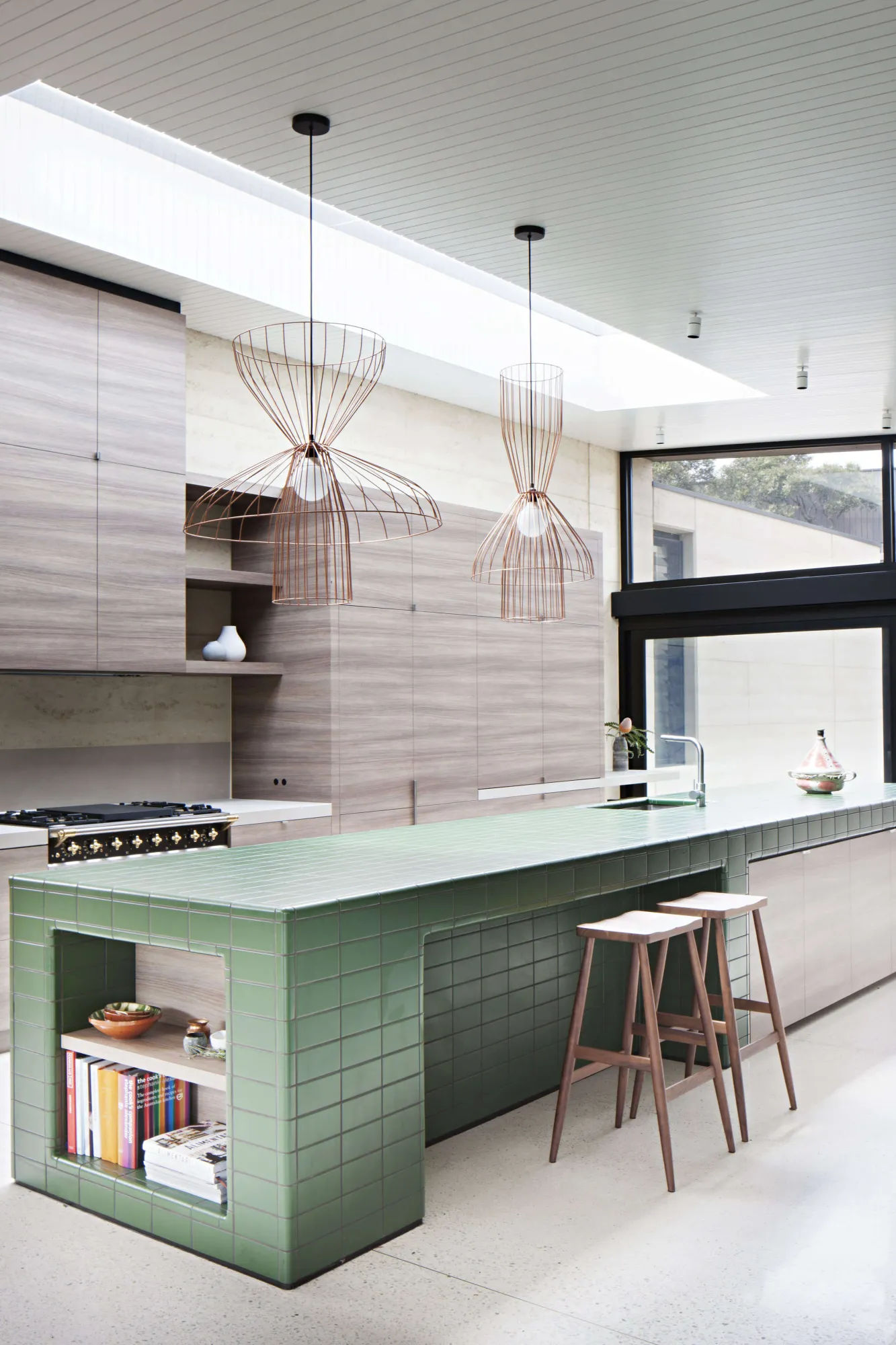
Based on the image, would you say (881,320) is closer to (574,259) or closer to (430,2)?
(574,259)

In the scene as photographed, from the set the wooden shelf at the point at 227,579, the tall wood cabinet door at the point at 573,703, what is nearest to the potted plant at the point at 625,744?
the tall wood cabinet door at the point at 573,703

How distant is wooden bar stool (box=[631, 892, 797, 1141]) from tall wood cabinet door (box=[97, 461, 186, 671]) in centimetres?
244

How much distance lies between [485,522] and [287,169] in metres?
3.18

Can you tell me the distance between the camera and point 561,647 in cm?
746

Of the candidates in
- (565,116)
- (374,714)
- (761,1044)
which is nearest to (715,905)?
(761,1044)

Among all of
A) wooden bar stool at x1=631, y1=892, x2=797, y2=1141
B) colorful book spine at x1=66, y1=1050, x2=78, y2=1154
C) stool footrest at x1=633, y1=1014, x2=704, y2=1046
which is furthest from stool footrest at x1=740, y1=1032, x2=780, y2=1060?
colorful book spine at x1=66, y1=1050, x2=78, y2=1154

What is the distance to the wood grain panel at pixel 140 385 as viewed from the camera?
16.1 feet

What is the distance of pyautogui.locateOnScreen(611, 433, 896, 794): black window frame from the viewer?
7.86m

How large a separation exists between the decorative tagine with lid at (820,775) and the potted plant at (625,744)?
2081 millimetres

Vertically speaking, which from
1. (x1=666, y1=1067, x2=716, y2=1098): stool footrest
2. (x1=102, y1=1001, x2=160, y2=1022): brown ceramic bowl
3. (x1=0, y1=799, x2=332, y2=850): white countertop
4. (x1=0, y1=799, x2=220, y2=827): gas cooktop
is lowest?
(x1=666, y1=1067, x2=716, y2=1098): stool footrest

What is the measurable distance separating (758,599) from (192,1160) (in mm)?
6224

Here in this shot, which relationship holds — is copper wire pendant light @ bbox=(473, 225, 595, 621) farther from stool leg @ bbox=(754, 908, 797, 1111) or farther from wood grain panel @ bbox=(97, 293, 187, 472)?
stool leg @ bbox=(754, 908, 797, 1111)

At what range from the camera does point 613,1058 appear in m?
3.40

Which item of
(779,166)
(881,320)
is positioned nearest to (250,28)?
(779,166)
